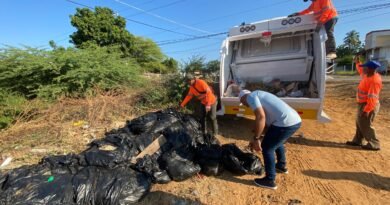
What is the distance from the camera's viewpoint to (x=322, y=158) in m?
4.23

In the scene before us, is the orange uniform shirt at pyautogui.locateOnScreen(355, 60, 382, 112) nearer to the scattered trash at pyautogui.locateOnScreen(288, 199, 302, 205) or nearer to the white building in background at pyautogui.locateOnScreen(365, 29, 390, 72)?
the scattered trash at pyautogui.locateOnScreen(288, 199, 302, 205)

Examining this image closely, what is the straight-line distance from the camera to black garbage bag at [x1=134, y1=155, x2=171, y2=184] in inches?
132

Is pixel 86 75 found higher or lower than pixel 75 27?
lower

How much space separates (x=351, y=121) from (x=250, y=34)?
3.40 metres

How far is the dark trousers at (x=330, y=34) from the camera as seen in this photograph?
4844 mm

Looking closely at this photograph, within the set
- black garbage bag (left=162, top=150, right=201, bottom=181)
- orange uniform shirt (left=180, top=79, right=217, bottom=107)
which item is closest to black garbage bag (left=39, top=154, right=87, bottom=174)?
black garbage bag (left=162, top=150, right=201, bottom=181)

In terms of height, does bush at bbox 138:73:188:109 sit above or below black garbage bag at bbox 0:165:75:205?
above

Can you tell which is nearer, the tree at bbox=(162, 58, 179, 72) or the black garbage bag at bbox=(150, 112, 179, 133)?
the black garbage bag at bbox=(150, 112, 179, 133)

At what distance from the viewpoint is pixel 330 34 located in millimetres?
5027

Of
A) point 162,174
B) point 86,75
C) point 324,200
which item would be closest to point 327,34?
point 324,200

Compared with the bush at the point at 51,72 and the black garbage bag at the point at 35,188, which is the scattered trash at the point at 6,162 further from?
the bush at the point at 51,72

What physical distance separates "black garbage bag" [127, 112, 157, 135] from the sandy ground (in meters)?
0.78

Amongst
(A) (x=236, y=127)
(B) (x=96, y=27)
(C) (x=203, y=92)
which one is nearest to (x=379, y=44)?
(B) (x=96, y=27)

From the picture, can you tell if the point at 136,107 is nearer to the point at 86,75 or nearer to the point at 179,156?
the point at 86,75
